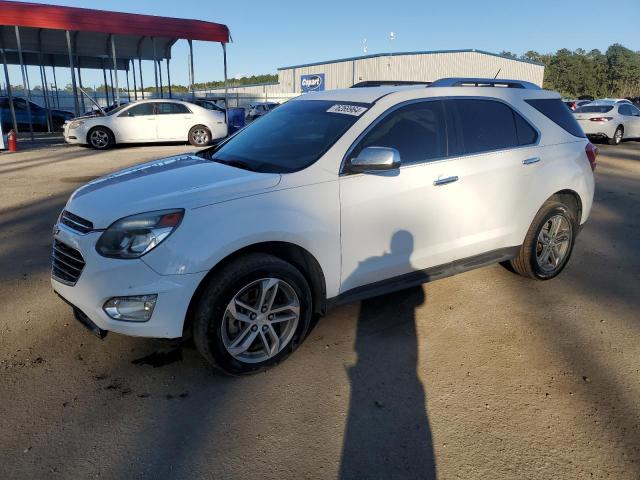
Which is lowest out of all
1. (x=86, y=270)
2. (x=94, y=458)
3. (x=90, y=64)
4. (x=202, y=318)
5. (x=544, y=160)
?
(x=94, y=458)

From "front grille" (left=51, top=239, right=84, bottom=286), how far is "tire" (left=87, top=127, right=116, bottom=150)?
13.6 m

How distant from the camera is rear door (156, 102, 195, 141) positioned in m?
15.9

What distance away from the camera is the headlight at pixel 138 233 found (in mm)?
2736

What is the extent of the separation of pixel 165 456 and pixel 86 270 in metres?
1.13

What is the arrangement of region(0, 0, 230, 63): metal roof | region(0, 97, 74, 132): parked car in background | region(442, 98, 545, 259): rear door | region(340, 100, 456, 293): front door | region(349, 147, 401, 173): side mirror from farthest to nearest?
region(0, 97, 74, 132): parked car in background < region(0, 0, 230, 63): metal roof < region(442, 98, 545, 259): rear door < region(340, 100, 456, 293): front door < region(349, 147, 401, 173): side mirror

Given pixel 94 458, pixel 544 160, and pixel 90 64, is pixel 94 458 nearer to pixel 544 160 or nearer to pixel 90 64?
pixel 544 160

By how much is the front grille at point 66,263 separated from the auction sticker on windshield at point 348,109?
2054 mm

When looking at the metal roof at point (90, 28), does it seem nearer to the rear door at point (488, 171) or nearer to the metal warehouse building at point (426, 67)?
the rear door at point (488, 171)

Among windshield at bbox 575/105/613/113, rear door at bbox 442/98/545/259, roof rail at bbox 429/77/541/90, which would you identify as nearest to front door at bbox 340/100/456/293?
rear door at bbox 442/98/545/259

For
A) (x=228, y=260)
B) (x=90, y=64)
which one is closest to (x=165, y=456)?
(x=228, y=260)

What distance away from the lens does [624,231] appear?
262 inches

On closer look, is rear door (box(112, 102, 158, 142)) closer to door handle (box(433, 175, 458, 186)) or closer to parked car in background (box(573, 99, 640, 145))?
door handle (box(433, 175, 458, 186))

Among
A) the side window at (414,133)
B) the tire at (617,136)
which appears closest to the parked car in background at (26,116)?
the side window at (414,133)

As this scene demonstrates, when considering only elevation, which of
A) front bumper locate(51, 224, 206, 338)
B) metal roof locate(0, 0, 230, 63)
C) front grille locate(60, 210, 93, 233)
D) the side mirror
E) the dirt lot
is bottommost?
the dirt lot
